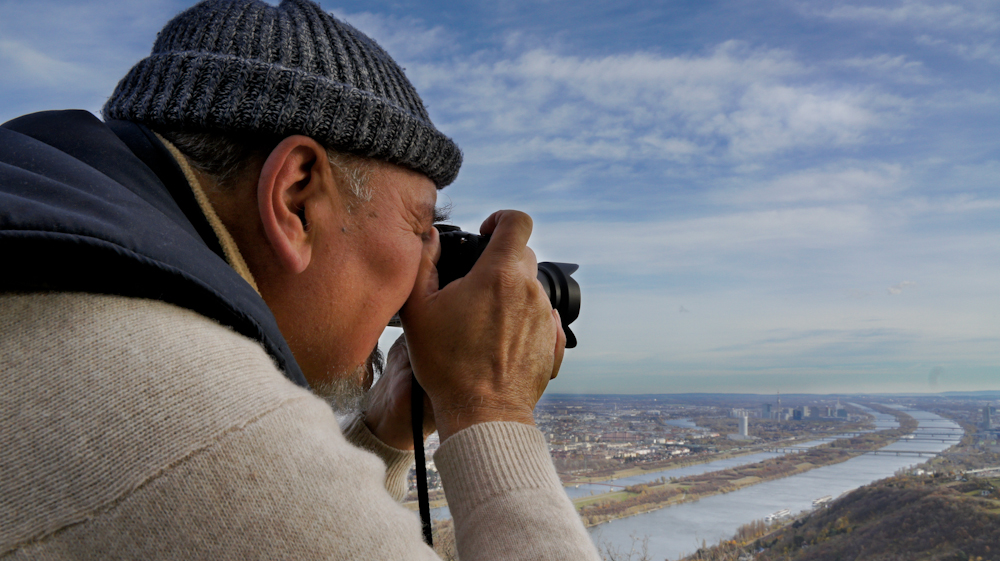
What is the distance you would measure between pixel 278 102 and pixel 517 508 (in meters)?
0.51

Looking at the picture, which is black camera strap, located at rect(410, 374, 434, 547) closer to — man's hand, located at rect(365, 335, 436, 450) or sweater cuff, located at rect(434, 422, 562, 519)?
man's hand, located at rect(365, 335, 436, 450)

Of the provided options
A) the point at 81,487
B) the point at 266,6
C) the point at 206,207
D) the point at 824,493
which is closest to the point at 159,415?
the point at 81,487

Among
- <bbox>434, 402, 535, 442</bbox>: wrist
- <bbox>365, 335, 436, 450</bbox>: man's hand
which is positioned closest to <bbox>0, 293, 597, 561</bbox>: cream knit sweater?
<bbox>434, 402, 535, 442</bbox>: wrist

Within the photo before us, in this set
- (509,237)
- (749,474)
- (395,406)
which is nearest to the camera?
(509,237)

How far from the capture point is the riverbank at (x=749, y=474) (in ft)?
8.36

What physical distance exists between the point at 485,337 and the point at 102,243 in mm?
477

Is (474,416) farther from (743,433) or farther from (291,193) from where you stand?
(743,433)

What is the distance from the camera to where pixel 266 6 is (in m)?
0.80

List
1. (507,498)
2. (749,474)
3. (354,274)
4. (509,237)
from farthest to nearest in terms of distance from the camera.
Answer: (749,474), (509,237), (354,274), (507,498)

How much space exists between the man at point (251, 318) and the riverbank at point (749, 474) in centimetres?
178

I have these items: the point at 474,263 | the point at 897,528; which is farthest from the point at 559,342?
the point at 897,528

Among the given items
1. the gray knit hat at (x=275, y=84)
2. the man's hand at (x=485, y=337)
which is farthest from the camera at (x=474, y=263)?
→ the gray knit hat at (x=275, y=84)

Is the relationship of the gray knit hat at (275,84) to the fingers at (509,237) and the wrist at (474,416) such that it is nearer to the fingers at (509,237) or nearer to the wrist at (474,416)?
the fingers at (509,237)

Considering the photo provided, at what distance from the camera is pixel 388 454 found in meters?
1.03
